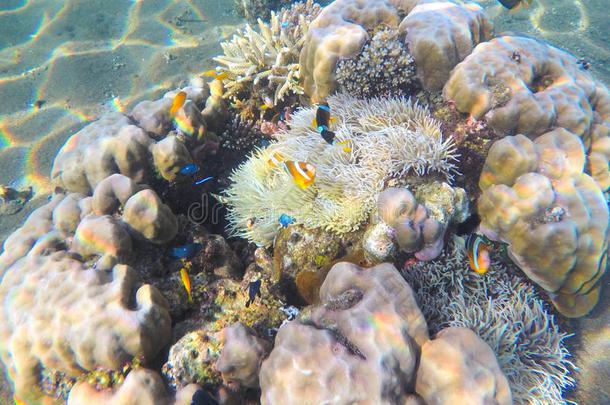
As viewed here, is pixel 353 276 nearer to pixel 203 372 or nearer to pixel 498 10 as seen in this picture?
pixel 203 372

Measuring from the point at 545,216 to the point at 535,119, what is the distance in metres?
1.04

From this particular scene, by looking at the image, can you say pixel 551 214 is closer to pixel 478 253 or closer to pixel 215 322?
pixel 478 253

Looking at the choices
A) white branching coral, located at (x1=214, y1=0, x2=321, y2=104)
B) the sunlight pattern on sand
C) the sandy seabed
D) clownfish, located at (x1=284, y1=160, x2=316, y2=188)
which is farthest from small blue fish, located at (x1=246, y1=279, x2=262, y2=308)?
the sunlight pattern on sand

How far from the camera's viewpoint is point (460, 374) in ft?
6.54

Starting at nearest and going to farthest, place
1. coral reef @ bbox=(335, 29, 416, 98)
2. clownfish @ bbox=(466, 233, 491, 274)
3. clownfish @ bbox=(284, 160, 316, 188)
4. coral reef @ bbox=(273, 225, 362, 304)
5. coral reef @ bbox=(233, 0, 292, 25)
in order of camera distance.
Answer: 1. clownfish @ bbox=(466, 233, 491, 274)
2. clownfish @ bbox=(284, 160, 316, 188)
3. coral reef @ bbox=(273, 225, 362, 304)
4. coral reef @ bbox=(335, 29, 416, 98)
5. coral reef @ bbox=(233, 0, 292, 25)

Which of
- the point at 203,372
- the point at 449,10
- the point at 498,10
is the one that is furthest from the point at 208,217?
the point at 498,10

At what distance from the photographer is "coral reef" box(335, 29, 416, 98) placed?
3619mm

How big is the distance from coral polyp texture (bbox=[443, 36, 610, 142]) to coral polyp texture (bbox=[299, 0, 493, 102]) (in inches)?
8.9

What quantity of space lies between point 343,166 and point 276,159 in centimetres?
88

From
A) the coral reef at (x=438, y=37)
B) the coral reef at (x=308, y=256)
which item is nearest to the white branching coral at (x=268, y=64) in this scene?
the coral reef at (x=438, y=37)

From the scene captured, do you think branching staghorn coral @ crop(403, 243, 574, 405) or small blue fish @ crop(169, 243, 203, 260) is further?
small blue fish @ crop(169, 243, 203, 260)

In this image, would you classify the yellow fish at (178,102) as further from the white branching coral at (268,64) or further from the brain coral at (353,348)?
the brain coral at (353,348)

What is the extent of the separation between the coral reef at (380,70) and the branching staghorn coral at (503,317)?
1957 millimetres

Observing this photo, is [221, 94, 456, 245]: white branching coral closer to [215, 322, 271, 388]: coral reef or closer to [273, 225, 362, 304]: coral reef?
[273, 225, 362, 304]: coral reef
